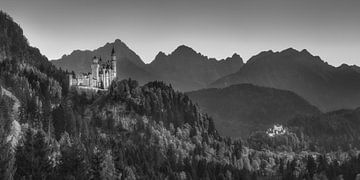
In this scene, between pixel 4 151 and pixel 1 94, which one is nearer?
pixel 4 151

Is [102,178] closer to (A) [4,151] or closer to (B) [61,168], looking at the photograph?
(B) [61,168]

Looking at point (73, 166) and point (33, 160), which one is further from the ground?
point (33, 160)

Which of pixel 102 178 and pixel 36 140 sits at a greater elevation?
pixel 36 140

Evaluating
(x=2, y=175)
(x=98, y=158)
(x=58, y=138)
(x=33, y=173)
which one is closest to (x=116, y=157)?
(x=58, y=138)

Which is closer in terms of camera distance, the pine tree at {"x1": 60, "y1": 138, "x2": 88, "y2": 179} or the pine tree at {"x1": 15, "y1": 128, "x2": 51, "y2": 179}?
the pine tree at {"x1": 15, "y1": 128, "x2": 51, "y2": 179}

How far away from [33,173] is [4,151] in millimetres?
9730

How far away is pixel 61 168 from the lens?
313ft

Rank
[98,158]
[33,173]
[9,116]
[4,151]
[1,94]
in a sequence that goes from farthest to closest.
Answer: [1,94] → [9,116] → [98,158] → [33,173] → [4,151]

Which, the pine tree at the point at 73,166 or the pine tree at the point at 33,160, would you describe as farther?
the pine tree at the point at 73,166

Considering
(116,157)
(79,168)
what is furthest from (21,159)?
(116,157)

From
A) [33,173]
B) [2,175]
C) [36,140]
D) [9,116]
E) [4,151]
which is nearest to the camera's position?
[2,175]

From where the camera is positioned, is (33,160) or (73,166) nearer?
(33,160)

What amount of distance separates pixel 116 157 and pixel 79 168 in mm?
104711

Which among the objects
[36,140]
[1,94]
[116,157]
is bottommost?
[116,157]
